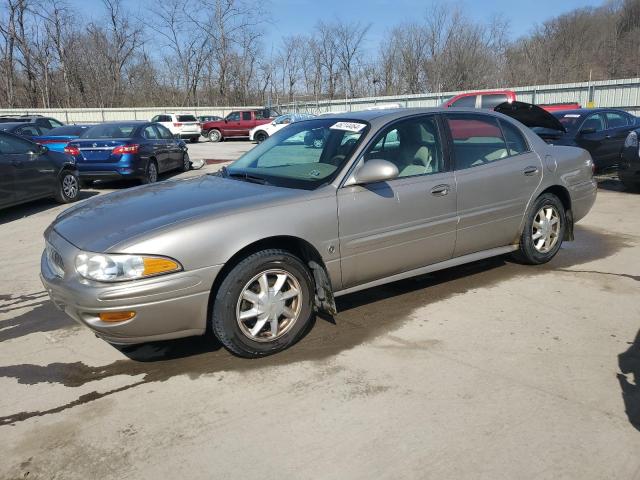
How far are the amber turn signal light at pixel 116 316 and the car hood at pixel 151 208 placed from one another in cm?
38

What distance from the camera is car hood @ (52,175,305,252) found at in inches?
130

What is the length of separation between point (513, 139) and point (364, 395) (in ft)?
10.2

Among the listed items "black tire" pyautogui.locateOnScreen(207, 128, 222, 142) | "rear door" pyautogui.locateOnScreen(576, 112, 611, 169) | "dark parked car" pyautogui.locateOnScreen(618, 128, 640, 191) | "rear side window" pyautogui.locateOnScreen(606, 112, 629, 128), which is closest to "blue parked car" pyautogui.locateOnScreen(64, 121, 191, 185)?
"rear door" pyautogui.locateOnScreen(576, 112, 611, 169)

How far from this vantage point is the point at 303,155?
4387 mm

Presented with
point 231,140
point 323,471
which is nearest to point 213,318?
point 323,471

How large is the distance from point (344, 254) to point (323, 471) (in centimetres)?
166

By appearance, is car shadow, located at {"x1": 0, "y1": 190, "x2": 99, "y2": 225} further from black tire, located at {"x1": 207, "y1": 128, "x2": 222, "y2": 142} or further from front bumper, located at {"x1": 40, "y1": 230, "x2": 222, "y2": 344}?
black tire, located at {"x1": 207, "y1": 128, "x2": 222, "y2": 142}

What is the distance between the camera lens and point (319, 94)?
54.7 metres

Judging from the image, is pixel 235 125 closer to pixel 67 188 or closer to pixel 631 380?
pixel 67 188

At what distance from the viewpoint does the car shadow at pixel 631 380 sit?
9.38ft

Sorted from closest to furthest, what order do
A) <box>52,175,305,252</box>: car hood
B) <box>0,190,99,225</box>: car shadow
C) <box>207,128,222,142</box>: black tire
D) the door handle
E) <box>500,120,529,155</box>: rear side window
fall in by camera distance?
<box>52,175,305,252</box>: car hood
the door handle
<box>500,120,529,155</box>: rear side window
<box>0,190,99,225</box>: car shadow
<box>207,128,222,142</box>: black tire

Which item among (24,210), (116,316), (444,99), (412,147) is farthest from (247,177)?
(444,99)

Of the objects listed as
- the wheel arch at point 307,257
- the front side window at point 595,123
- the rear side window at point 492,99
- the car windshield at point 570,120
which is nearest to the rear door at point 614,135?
the front side window at point 595,123

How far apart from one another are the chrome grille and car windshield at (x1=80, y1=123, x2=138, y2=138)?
8.79 meters
